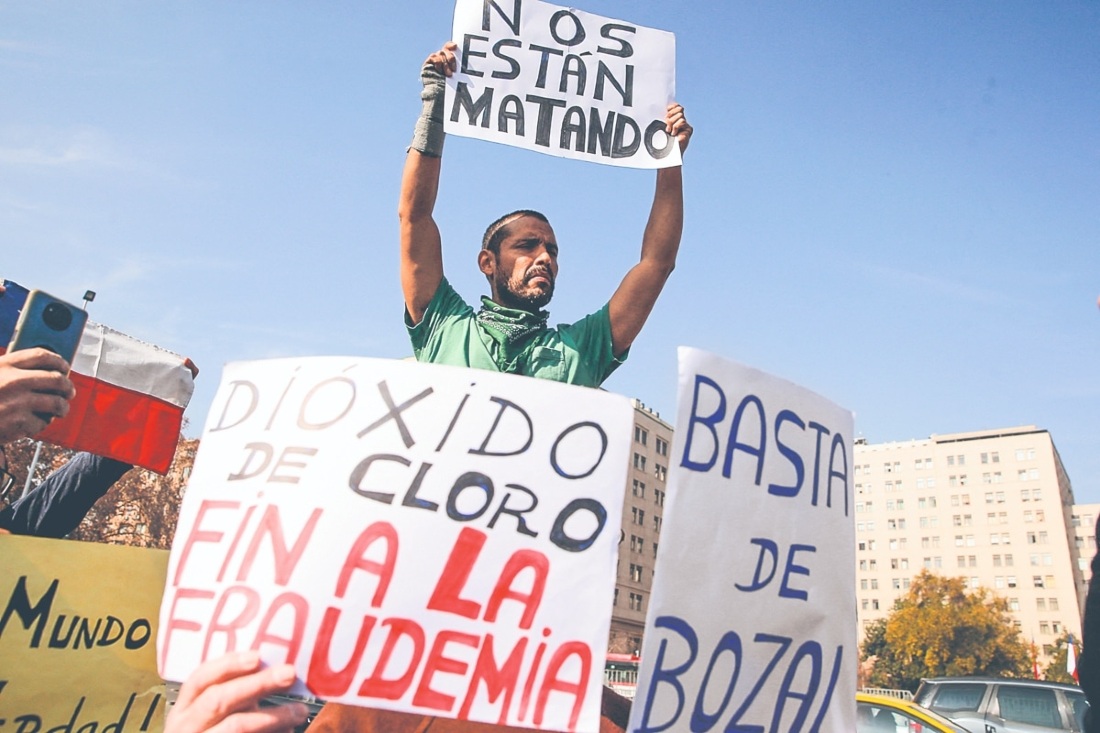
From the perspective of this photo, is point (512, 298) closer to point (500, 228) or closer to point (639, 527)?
point (500, 228)

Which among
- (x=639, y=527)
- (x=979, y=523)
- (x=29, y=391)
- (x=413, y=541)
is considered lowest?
(x=413, y=541)

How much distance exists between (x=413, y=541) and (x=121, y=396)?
3.14m

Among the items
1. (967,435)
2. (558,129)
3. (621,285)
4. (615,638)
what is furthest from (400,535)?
(967,435)

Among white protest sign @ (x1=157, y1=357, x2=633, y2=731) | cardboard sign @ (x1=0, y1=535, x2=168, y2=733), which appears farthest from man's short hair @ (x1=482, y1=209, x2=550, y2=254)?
cardboard sign @ (x1=0, y1=535, x2=168, y2=733)

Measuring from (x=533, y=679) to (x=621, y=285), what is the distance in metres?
1.32

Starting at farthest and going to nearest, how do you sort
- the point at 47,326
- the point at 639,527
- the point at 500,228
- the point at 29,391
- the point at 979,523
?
the point at 979,523 < the point at 639,527 < the point at 500,228 < the point at 47,326 < the point at 29,391

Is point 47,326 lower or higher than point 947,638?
lower

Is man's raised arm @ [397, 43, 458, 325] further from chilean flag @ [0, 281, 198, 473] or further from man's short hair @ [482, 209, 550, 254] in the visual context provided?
chilean flag @ [0, 281, 198, 473]

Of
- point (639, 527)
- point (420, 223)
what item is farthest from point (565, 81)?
point (639, 527)

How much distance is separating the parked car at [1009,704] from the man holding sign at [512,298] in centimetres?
935

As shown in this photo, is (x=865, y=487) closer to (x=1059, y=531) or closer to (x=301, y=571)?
(x=1059, y=531)

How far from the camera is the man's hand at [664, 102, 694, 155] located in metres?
2.63

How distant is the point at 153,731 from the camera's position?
2080 millimetres

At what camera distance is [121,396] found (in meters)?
3.88
